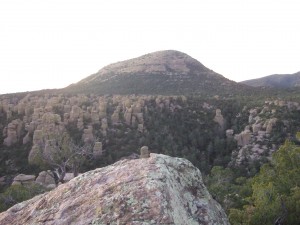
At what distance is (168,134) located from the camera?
48188 millimetres

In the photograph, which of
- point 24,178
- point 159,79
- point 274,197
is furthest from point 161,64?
point 274,197

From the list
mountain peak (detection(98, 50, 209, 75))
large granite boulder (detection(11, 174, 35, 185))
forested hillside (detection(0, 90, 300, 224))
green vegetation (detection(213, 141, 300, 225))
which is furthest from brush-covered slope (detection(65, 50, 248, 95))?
green vegetation (detection(213, 141, 300, 225))

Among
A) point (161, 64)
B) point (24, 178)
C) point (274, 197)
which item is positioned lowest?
point (24, 178)

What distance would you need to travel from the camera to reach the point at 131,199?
15.3 ft

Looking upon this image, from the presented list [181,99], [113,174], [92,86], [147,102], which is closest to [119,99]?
[147,102]

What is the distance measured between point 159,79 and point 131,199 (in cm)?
8775

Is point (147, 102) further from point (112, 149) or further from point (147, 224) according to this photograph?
point (147, 224)

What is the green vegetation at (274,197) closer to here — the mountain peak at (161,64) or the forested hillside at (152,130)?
the forested hillside at (152,130)

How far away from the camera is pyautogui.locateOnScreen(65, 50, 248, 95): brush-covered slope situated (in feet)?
272

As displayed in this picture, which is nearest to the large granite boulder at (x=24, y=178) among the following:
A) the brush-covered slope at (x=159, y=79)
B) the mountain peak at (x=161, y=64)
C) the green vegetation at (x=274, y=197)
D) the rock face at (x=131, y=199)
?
the green vegetation at (x=274, y=197)

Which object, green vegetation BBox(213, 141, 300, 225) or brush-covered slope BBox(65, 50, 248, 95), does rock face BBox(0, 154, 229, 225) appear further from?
brush-covered slope BBox(65, 50, 248, 95)

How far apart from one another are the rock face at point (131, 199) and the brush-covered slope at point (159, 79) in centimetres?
7300

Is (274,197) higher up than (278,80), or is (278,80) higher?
(274,197)

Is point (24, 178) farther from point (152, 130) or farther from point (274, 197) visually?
point (274, 197)
